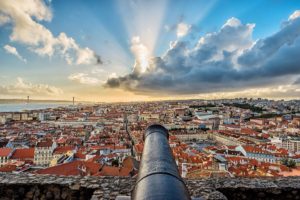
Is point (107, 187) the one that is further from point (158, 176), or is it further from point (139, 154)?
point (139, 154)

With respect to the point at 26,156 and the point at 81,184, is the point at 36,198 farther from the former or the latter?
the point at 26,156

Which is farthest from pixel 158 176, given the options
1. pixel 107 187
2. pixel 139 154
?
pixel 139 154

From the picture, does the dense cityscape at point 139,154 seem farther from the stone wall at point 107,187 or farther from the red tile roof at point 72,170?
the stone wall at point 107,187

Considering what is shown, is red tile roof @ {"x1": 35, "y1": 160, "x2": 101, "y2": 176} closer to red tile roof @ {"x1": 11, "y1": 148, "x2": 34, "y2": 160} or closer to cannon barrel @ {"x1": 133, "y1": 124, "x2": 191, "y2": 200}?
cannon barrel @ {"x1": 133, "y1": 124, "x2": 191, "y2": 200}

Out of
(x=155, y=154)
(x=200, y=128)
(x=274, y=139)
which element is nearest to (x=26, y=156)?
(x=155, y=154)

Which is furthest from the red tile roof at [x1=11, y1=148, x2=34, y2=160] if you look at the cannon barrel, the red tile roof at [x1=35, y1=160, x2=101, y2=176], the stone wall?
the cannon barrel

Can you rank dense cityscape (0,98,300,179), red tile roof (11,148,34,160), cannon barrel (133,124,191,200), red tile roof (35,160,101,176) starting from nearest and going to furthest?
cannon barrel (133,124,191,200) < red tile roof (35,160,101,176) < dense cityscape (0,98,300,179) < red tile roof (11,148,34,160)
